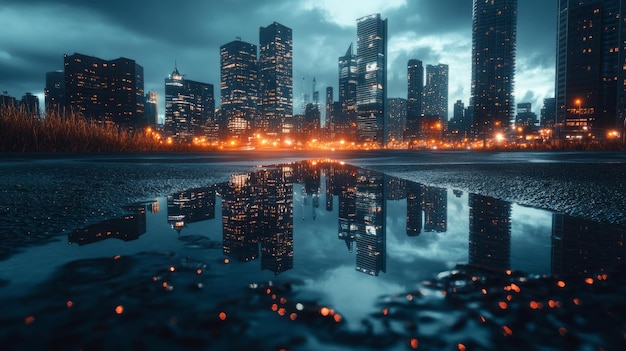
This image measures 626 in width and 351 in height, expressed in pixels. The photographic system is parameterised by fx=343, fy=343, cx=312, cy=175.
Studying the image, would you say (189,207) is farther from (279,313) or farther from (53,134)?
(53,134)

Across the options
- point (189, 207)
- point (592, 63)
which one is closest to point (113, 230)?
point (189, 207)

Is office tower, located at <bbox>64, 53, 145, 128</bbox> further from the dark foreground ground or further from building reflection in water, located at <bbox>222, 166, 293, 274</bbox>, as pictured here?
the dark foreground ground

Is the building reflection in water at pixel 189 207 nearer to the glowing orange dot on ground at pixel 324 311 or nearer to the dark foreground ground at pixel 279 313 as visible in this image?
the dark foreground ground at pixel 279 313

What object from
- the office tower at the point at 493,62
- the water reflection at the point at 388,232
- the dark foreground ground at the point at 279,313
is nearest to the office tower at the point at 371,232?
the water reflection at the point at 388,232

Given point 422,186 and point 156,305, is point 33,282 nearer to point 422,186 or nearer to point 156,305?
point 156,305

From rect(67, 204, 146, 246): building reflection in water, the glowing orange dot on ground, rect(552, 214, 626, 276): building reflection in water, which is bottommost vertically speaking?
the glowing orange dot on ground

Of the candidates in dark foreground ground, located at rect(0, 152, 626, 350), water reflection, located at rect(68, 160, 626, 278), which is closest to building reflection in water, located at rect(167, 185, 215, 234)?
water reflection, located at rect(68, 160, 626, 278)

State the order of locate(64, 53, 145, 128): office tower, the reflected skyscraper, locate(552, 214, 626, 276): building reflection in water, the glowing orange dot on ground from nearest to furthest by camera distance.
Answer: the glowing orange dot on ground < locate(552, 214, 626, 276): building reflection in water < the reflected skyscraper < locate(64, 53, 145, 128): office tower

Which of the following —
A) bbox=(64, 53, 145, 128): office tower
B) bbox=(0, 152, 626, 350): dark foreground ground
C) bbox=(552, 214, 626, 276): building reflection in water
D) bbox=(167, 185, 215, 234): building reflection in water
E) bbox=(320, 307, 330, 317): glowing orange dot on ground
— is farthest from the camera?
bbox=(64, 53, 145, 128): office tower
